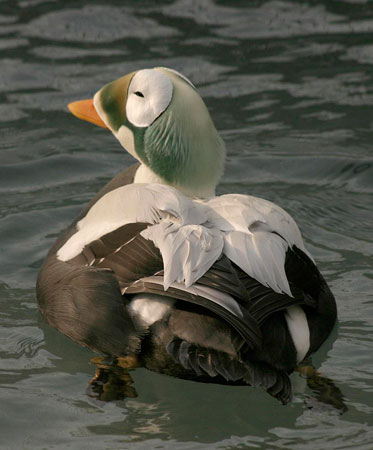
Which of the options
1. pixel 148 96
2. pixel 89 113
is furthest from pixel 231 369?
pixel 89 113

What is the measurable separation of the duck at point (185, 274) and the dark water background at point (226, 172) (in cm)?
16

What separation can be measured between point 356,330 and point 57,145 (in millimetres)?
3008

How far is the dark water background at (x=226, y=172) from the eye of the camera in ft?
11.9

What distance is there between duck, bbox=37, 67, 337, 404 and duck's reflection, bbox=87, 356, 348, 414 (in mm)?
69

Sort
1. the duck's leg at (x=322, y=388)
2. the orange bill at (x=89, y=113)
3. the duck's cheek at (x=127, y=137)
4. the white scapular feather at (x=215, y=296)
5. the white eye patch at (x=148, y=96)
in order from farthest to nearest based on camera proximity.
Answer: the orange bill at (x=89, y=113), the duck's cheek at (x=127, y=137), the white eye patch at (x=148, y=96), the duck's leg at (x=322, y=388), the white scapular feather at (x=215, y=296)

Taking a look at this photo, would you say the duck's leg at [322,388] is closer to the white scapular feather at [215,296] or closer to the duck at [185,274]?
the duck at [185,274]

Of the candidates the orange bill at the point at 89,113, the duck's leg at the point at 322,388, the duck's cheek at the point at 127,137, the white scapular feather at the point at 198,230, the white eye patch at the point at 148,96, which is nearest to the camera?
the white scapular feather at the point at 198,230

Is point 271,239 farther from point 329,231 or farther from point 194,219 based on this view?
point 329,231

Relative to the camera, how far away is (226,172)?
6.34m

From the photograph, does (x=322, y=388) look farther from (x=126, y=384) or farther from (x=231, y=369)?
(x=126, y=384)

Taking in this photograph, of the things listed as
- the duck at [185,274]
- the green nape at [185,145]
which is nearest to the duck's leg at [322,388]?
the duck at [185,274]

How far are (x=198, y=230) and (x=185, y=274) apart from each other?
0.90 ft

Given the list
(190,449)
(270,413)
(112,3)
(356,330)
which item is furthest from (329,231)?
(112,3)

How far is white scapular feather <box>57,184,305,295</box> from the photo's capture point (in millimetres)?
3578
